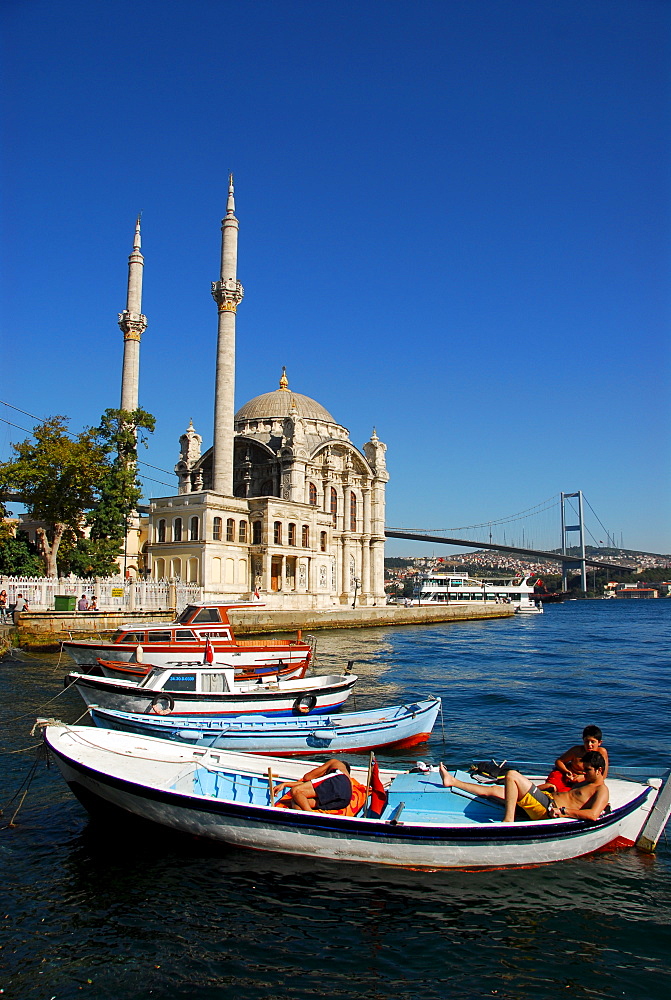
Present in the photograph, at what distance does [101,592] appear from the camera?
33.1 meters

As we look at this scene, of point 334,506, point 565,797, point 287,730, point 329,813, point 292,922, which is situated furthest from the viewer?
point 334,506

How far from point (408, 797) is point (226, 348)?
39.7 metres

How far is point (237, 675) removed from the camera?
1627 cm

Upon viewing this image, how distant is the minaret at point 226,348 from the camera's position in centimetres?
4553

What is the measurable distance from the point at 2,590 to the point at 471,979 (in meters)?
28.2

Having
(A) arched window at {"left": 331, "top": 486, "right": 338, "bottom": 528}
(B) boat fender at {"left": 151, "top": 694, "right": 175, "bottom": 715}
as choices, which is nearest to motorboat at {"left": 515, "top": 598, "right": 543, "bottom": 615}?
(A) arched window at {"left": 331, "top": 486, "right": 338, "bottom": 528}

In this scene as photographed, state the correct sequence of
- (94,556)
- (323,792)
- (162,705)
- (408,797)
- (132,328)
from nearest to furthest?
(323,792) → (408,797) → (162,705) → (94,556) → (132,328)

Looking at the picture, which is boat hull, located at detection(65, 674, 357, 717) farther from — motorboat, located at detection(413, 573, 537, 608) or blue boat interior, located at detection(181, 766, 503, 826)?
motorboat, located at detection(413, 573, 537, 608)

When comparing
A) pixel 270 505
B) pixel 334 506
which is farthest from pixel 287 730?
pixel 334 506

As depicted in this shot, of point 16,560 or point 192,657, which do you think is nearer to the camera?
point 192,657

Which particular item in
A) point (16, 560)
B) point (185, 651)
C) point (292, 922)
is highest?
point (16, 560)

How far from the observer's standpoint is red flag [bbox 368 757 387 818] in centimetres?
849

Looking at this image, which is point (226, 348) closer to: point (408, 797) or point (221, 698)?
point (221, 698)

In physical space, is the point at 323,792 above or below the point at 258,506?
below
